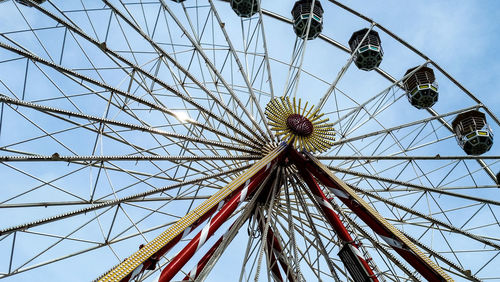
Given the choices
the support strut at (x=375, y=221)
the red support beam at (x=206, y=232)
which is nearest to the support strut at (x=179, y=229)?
the red support beam at (x=206, y=232)

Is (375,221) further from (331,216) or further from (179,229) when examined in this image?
(179,229)

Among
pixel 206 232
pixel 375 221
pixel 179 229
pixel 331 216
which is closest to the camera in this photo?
pixel 179 229

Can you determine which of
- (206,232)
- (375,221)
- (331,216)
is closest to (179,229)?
(206,232)

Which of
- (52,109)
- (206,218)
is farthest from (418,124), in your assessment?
(52,109)

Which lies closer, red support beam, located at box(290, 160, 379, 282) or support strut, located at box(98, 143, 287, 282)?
support strut, located at box(98, 143, 287, 282)

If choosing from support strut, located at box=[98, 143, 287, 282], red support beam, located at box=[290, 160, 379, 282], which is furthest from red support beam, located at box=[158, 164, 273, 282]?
red support beam, located at box=[290, 160, 379, 282]

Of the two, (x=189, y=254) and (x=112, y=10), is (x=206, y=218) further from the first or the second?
(x=112, y=10)

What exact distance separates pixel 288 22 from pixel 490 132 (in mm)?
10880

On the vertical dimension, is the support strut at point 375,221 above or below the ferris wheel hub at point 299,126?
below

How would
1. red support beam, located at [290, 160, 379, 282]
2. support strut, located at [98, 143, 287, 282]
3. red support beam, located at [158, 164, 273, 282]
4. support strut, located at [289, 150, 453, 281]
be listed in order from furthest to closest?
red support beam, located at [290, 160, 379, 282], support strut, located at [289, 150, 453, 281], red support beam, located at [158, 164, 273, 282], support strut, located at [98, 143, 287, 282]

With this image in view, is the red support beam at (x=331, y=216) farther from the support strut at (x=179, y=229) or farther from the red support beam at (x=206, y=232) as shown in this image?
the red support beam at (x=206, y=232)

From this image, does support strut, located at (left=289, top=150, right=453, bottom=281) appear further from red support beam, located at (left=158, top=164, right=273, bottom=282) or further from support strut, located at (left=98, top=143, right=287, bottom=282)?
red support beam, located at (left=158, top=164, right=273, bottom=282)

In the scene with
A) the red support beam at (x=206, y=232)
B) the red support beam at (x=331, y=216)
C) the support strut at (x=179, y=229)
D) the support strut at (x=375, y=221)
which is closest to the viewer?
the support strut at (x=179, y=229)

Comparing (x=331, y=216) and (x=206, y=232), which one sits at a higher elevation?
(x=206, y=232)
